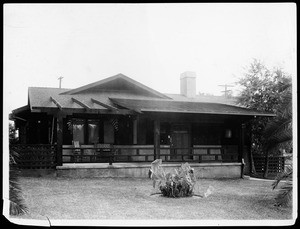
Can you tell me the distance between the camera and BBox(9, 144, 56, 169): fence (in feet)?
50.4

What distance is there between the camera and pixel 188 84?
82.4ft

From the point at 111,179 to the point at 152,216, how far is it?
623cm

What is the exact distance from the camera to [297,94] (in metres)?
8.25

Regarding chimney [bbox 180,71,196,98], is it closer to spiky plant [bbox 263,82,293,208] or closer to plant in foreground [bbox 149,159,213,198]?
plant in foreground [bbox 149,159,213,198]

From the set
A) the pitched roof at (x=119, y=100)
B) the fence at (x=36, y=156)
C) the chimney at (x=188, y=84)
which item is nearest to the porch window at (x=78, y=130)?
the pitched roof at (x=119, y=100)

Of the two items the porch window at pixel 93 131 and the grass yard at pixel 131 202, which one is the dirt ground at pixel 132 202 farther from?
the porch window at pixel 93 131

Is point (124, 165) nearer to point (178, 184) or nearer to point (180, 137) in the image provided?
point (180, 137)

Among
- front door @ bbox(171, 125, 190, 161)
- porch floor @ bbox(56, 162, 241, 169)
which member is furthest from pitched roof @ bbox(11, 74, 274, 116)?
porch floor @ bbox(56, 162, 241, 169)

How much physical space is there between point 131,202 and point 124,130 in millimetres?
9235

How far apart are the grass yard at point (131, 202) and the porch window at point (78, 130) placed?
4.94m

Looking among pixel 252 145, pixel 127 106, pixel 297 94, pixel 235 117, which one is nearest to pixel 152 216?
pixel 297 94

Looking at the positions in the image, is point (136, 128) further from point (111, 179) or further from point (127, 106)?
point (111, 179)

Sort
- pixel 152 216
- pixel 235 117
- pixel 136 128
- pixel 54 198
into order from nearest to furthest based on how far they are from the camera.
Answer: pixel 152 216 → pixel 54 198 → pixel 235 117 → pixel 136 128

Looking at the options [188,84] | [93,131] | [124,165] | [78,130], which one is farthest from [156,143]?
[188,84]
